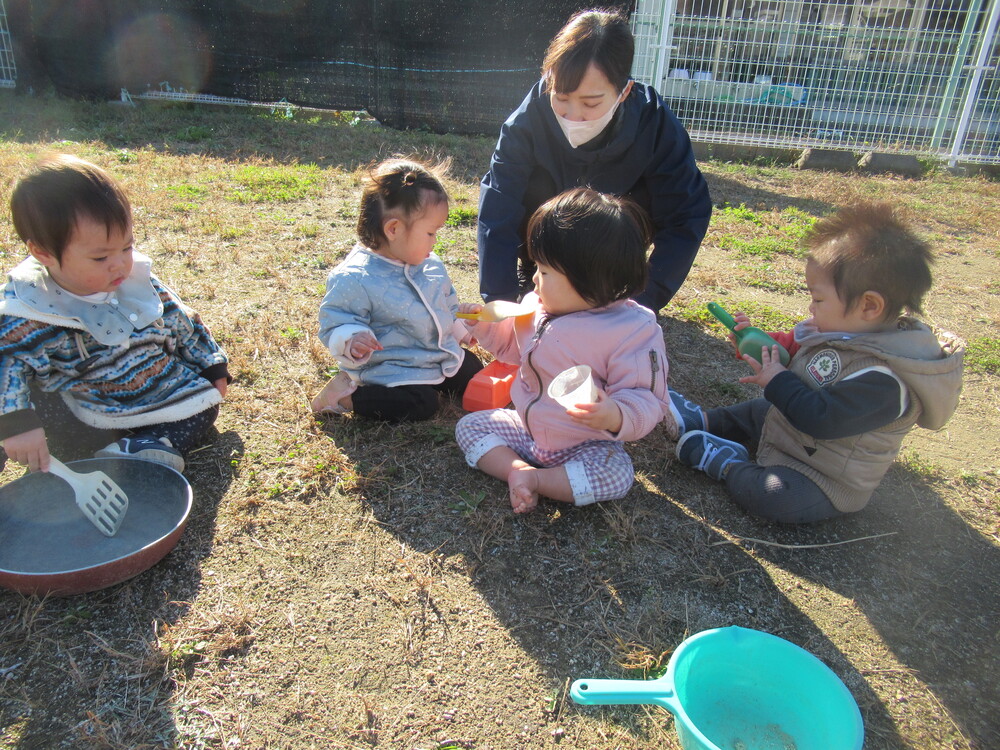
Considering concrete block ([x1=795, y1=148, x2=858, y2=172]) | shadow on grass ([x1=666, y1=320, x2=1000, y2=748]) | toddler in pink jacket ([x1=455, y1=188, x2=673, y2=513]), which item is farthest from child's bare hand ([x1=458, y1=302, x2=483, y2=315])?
concrete block ([x1=795, y1=148, x2=858, y2=172])

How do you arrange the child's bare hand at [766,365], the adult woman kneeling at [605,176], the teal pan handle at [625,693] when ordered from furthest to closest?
the adult woman kneeling at [605,176]
the child's bare hand at [766,365]
the teal pan handle at [625,693]

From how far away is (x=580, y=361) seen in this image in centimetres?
197

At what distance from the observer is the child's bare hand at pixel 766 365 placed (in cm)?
212

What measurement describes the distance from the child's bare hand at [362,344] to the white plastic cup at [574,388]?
2.47ft

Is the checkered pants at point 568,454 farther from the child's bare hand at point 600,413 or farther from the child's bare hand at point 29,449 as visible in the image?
the child's bare hand at point 29,449

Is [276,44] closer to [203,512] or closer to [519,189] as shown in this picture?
[519,189]

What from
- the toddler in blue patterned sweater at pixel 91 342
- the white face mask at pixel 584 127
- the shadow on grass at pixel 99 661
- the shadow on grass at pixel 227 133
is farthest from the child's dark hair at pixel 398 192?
the shadow on grass at pixel 227 133

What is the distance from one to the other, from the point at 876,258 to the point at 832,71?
21.2ft

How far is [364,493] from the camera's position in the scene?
6.99ft

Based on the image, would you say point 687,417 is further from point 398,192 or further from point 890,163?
point 890,163

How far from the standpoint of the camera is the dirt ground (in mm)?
1481

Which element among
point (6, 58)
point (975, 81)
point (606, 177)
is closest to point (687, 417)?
point (606, 177)

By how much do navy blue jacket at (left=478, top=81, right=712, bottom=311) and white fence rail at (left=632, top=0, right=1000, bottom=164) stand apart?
501 centimetres

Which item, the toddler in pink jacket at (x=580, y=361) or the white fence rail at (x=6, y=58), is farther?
the white fence rail at (x=6, y=58)
